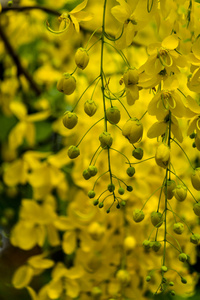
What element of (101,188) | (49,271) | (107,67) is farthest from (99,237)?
(107,67)

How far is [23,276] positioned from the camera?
0.66 meters

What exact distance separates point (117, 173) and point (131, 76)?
23 cm

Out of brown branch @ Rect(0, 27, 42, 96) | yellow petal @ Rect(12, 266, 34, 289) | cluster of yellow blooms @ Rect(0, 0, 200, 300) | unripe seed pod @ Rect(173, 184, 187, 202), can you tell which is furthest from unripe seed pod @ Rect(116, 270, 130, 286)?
brown branch @ Rect(0, 27, 42, 96)

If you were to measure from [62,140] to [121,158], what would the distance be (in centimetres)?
20

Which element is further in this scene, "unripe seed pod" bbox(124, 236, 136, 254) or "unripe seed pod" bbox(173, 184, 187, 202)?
"unripe seed pod" bbox(124, 236, 136, 254)

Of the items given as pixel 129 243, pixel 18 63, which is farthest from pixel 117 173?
pixel 18 63

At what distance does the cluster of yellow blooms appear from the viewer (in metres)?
0.38

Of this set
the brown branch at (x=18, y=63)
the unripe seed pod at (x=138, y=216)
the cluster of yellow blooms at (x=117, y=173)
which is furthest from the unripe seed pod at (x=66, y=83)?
the brown branch at (x=18, y=63)

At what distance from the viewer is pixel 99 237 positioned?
59 cm

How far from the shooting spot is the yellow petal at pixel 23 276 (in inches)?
25.6

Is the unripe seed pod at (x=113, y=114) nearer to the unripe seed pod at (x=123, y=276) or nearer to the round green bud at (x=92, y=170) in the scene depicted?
the round green bud at (x=92, y=170)

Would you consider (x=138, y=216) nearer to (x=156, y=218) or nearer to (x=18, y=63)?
(x=156, y=218)

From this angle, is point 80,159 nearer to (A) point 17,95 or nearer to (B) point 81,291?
(B) point 81,291

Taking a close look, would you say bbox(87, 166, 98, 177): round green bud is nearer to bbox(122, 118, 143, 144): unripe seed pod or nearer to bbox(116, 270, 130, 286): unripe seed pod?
bbox(122, 118, 143, 144): unripe seed pod
